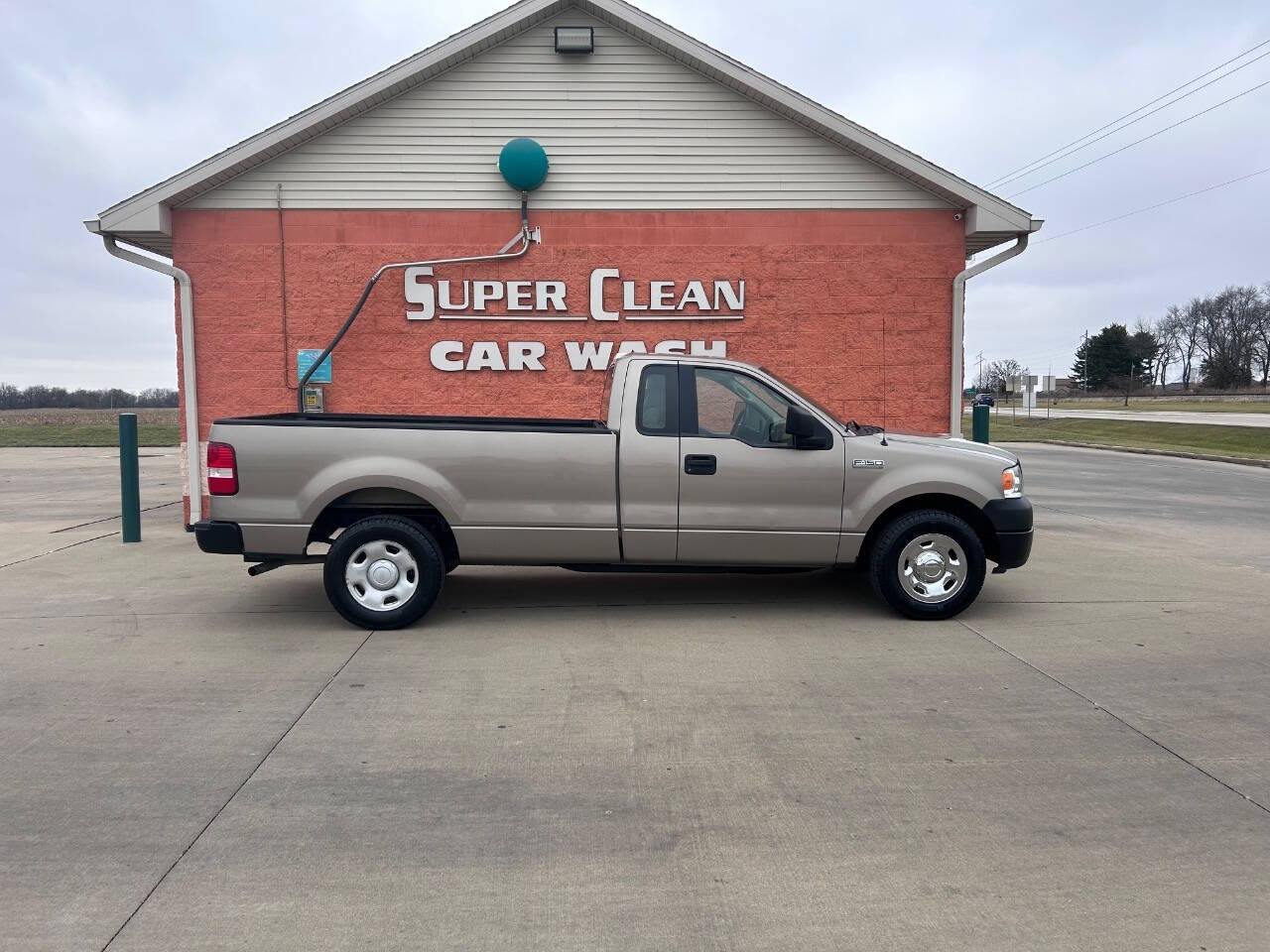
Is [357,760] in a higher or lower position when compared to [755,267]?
lower

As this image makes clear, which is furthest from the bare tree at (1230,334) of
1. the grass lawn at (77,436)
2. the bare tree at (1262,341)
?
the grass lawn at (77,436)

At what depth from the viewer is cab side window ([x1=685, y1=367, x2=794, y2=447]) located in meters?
6.88

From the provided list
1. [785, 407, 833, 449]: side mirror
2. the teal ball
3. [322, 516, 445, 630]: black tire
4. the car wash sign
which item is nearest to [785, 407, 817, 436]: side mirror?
[785, 407, 833, 449]: side mirror

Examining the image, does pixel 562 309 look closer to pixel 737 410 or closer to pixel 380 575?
pixel 737 410

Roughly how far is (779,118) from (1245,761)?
8.95 m

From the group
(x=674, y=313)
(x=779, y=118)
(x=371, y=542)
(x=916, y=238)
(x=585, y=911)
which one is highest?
(x=779, y=118)

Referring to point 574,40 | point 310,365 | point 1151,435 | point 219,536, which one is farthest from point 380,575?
point 1151,435

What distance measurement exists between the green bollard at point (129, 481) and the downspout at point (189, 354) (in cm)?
60

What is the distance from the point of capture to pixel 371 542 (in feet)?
22.1

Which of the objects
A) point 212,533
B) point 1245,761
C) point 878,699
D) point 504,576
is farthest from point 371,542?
point 1245,761

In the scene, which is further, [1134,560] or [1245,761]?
[1134,560]

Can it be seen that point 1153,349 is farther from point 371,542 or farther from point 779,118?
point 371,542

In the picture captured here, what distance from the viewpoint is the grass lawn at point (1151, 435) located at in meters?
30.1

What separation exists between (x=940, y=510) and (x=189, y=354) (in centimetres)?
838
